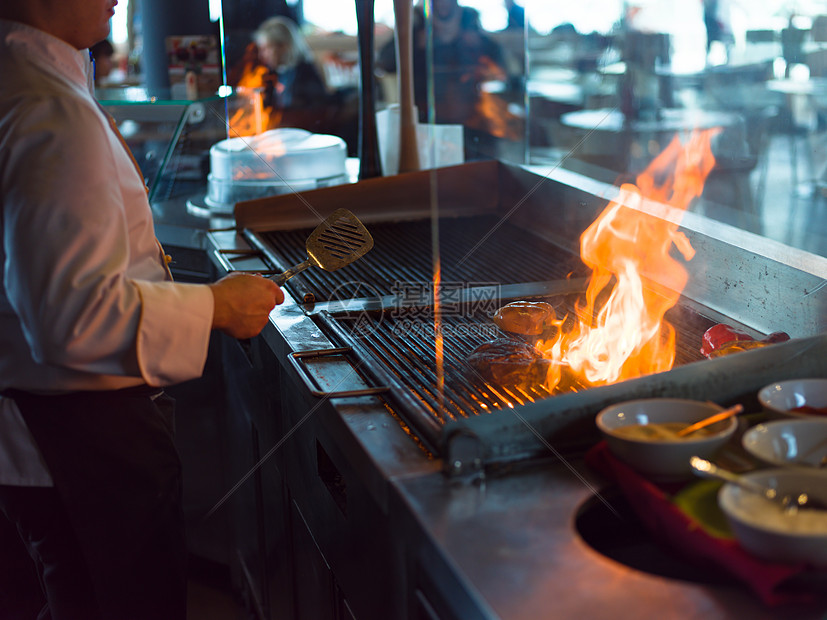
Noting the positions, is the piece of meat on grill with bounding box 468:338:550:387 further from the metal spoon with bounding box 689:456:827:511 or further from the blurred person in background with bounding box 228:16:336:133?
the blurred person in background with bounding box 228:16:336:133

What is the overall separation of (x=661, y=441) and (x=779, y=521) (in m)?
0.16

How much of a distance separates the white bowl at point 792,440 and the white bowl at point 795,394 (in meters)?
0.08

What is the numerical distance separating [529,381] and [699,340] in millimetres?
394

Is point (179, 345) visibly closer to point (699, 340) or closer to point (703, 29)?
point (699, 340)

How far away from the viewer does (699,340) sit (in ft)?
4.94

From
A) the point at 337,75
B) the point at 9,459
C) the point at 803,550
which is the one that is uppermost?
the point at 337,75

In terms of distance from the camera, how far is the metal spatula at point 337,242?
1.58m

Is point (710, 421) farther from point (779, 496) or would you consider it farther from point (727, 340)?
point (727, 340)

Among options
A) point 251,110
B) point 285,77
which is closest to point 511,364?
point 251,110

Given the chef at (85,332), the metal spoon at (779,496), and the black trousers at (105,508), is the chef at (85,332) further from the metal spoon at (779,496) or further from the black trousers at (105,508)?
the metal spoon at (779,496)

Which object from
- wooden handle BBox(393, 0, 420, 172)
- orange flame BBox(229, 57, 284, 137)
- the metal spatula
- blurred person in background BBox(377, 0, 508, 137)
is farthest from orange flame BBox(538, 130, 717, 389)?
orange flame BBox(229, 57, 284, 137)

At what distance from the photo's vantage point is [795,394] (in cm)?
106

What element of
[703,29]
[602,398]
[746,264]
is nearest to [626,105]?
[703,29]

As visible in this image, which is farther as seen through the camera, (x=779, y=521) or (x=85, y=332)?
(x=85, y=332)
